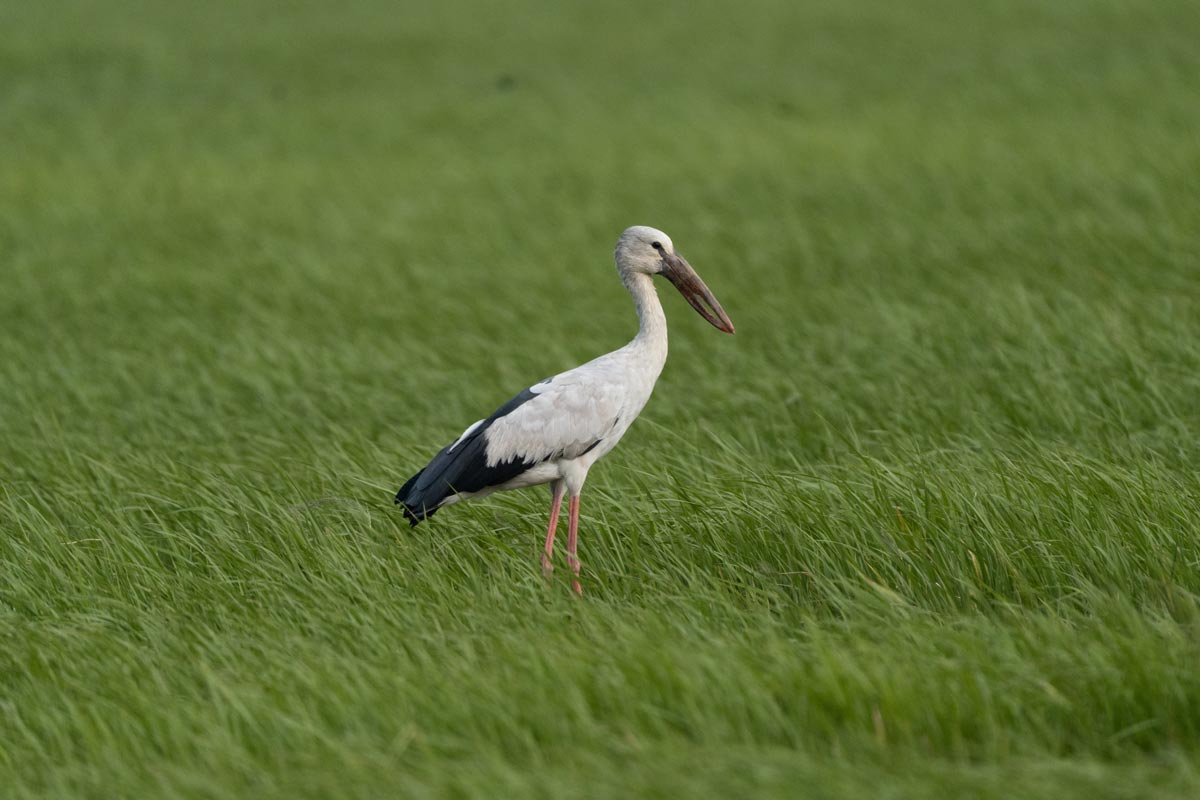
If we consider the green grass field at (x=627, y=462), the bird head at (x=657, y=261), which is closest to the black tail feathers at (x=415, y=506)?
the green grass field at (x=627, y=462)

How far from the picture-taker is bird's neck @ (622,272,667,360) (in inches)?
A: 210

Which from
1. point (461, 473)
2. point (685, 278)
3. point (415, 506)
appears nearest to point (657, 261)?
point (685, 278)

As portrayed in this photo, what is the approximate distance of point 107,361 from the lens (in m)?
9.51

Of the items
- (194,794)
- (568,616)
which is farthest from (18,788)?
(568,616)

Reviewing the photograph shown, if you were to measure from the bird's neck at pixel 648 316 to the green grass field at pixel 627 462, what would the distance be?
25.6 inches

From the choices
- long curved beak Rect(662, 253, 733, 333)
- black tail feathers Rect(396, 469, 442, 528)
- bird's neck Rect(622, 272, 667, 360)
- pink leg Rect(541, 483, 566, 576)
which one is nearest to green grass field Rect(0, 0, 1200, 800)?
pink leg Rect(541, 483, 566, 576)

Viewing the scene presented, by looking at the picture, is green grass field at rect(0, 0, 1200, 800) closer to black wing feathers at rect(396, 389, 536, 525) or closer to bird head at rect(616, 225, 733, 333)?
black wing feathers at rect(396, 389, 536, 525)

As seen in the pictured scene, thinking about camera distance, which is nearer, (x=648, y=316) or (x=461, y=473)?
(x=461, y=473)

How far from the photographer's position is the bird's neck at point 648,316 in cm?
533

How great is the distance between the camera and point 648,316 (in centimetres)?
535

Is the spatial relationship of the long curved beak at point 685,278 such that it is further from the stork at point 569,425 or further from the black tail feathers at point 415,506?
the black tail feathers at point 415,506

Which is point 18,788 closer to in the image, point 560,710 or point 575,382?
point 560,710

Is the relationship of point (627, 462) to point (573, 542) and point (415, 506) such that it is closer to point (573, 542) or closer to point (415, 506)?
point (573, 542)

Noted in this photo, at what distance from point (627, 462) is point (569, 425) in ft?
4.71
